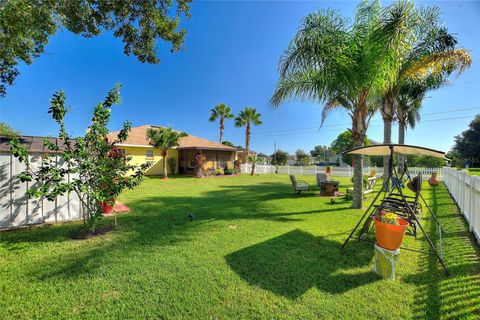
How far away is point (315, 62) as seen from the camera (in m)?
6.45

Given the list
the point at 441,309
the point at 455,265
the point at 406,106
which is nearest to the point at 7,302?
the point at 441,309

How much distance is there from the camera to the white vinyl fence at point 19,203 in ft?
15.4

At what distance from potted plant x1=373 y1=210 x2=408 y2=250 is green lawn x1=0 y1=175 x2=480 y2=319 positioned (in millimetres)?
507

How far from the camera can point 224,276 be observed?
122 inches

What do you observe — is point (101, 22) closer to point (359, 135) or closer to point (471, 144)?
point (359, 135)

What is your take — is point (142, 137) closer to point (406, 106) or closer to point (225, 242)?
point (225, 242)

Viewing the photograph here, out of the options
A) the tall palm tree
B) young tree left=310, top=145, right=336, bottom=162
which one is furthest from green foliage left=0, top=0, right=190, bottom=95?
young tree left=310, top=145, right=336, bottom=162

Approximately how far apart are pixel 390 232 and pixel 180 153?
2124 cm

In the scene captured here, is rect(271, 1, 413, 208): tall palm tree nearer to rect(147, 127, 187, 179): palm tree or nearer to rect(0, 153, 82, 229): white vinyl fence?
rect(0, 153, 82, 229): white vinyl fence

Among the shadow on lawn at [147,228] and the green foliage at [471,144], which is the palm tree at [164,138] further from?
the green foliage at [471,144]

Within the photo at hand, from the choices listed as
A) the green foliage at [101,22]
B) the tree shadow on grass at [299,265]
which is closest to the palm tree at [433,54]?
the tree shadow on grass at [299,265]

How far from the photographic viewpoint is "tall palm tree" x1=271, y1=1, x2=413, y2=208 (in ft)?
18.9

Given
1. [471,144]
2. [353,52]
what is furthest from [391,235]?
[471,144]

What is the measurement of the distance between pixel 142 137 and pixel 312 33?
740 inches
